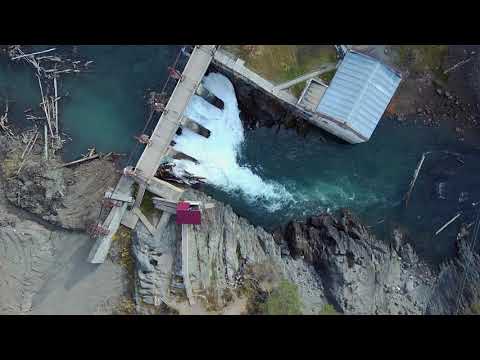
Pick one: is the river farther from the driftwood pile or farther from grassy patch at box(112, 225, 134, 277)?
grassy patch at box(112, 225, 134, 277)

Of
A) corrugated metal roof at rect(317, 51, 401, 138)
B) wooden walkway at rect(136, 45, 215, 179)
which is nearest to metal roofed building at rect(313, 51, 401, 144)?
corrugated metal roof at rect(317, 51, 401, 138)

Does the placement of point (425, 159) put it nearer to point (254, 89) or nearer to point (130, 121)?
point (254, 89)

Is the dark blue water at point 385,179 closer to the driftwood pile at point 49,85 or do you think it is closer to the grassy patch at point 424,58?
the grassy patch at point 424,58

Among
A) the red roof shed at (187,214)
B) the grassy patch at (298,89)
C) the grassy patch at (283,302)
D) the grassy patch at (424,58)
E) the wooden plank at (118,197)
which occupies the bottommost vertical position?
the grassy patch at (283,302)

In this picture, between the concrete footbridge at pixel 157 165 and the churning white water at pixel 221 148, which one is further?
the churning white water at pixel 221 148

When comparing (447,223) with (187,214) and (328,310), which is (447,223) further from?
(187,214)

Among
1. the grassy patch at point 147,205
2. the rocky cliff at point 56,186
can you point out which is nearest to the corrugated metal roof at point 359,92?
the grassy patch at point 147,205

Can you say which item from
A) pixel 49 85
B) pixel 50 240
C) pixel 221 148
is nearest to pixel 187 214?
pixel 221 148

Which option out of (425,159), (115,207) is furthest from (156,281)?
(425,159)
